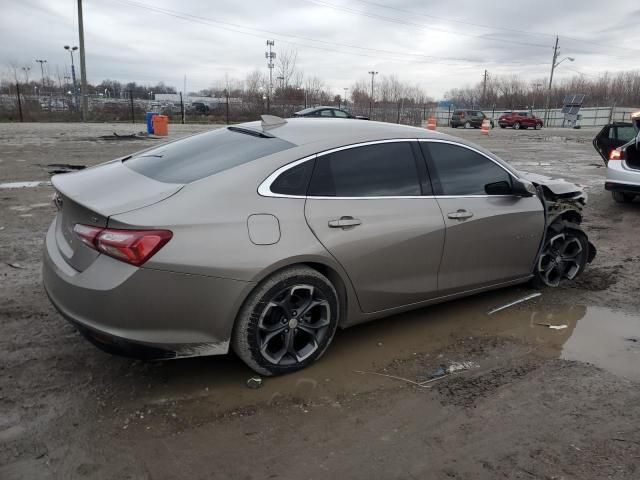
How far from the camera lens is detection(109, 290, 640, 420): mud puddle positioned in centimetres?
323

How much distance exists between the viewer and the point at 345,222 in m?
3.44

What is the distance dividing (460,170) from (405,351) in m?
1.50

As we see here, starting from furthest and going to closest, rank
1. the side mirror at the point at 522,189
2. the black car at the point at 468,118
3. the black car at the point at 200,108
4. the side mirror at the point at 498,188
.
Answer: the black car at the point at 468,118
the black car at the point at 200,108
the side mirror at the point at 522,189
the side mirror at the point at 498,188

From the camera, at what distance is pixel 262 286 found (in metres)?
3.11

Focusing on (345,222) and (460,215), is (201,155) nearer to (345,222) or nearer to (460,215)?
(345,222)

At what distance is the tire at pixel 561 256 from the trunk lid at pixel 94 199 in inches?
138

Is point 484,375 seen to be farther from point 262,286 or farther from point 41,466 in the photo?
point 41,466

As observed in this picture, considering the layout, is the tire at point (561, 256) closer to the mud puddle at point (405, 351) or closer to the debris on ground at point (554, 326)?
the mud puddle at point (405, 351)

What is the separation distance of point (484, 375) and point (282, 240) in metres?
1.65

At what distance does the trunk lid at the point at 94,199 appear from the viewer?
9.68 feet

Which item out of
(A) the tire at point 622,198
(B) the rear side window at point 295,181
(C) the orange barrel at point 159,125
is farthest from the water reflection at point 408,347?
(C) the orange barrel at point 159,125

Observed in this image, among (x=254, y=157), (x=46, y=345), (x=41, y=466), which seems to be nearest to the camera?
(x=41, y=466)

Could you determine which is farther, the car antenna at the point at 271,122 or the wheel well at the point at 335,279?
the car antenna at the point at 271,122

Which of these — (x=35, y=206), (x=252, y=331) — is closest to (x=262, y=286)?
(x=252, y=331)
